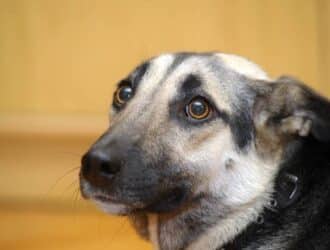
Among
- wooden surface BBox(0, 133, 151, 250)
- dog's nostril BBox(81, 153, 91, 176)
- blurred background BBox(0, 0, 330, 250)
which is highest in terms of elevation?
dog's nostril BBox(81, 153, 91, 176)

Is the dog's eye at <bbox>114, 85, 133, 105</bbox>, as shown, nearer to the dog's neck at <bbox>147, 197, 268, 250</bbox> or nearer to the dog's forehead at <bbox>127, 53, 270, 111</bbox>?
the dog's forehead at <bbox>127, 53, 270, 111</bbox>

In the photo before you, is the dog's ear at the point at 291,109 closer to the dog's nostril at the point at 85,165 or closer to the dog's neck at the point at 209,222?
the dog's neck at the point at 209,222

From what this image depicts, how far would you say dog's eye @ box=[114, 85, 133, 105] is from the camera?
1907 mm

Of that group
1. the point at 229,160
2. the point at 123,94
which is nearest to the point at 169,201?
the point at 229,160

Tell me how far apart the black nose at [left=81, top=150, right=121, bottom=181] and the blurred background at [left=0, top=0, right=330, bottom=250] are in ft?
5.31

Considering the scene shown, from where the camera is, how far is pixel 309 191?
173 cm

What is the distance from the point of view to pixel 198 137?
1705 millimetres

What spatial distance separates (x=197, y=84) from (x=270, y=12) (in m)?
1.60

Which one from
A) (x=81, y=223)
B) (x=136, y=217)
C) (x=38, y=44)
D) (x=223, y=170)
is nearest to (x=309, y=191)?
(x=223, y=170)

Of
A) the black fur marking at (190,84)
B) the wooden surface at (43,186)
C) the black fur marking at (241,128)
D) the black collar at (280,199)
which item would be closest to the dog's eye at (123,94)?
the black fur marking at (190,84)

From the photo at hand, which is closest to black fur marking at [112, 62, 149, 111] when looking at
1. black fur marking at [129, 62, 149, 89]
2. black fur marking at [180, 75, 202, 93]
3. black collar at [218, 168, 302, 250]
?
black fur marking at [129, 62, 149, 89]

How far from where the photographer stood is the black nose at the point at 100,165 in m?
1.55

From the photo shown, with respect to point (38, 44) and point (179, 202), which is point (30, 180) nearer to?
point (38, 44)

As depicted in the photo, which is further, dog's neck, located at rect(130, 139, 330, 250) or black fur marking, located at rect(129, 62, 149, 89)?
black fur marking, located at rect(129, 62, 149, 89)
